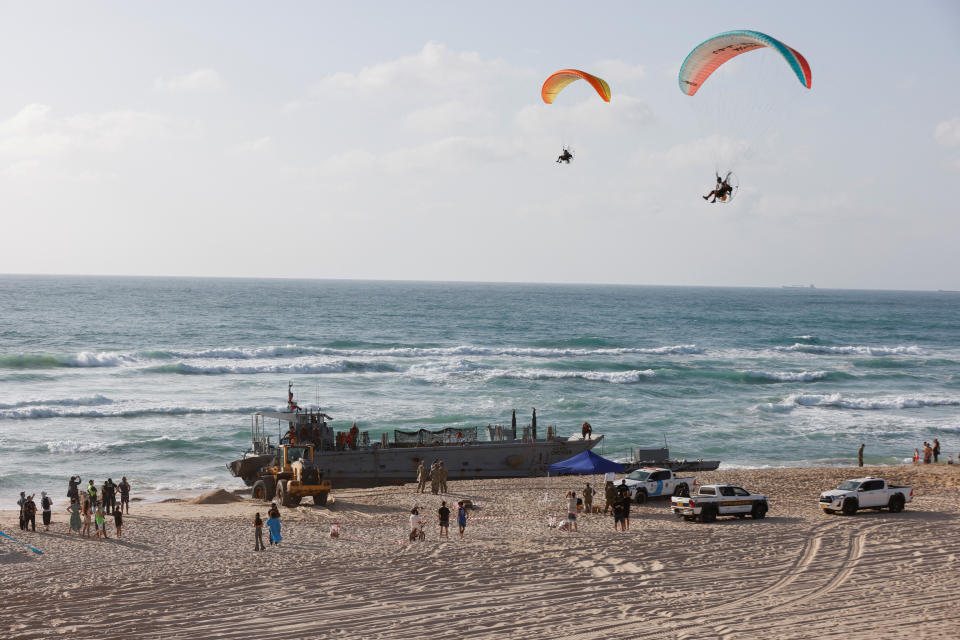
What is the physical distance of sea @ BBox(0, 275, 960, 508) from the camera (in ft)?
120

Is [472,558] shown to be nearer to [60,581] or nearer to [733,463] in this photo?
[60,581]

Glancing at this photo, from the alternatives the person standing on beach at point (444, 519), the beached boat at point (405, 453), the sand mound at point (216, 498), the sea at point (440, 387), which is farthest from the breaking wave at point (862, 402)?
the person standing on beach at point (444, 519)

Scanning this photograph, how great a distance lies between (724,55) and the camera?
871 inches

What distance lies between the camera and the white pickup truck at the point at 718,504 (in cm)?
2088

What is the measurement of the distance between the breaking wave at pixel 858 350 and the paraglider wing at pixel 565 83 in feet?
201

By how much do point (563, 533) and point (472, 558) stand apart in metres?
3.56

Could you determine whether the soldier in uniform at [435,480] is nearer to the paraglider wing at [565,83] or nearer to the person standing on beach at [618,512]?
the person standing on beach at [618,512]

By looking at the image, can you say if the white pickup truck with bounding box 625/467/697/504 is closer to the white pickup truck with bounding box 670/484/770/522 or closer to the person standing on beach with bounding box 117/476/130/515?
the white pickup truck with bounding box 670/484/770/522

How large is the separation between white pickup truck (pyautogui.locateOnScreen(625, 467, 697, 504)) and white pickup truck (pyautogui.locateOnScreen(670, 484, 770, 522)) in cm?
252

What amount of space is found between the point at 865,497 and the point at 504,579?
457 inches

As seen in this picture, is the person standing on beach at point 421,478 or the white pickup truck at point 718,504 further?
the person standing on beach at point 421,478

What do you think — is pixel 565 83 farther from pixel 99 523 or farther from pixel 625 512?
pixel 99 523

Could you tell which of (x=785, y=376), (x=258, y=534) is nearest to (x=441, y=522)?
(x=258, y=534)

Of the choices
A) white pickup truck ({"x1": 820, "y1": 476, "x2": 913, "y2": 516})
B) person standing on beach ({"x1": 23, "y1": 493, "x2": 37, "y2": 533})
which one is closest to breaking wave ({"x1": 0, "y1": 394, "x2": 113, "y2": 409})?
person standing on beach ({"x1": 23, "y1": 493, "x2": 37, "y2": 533})
